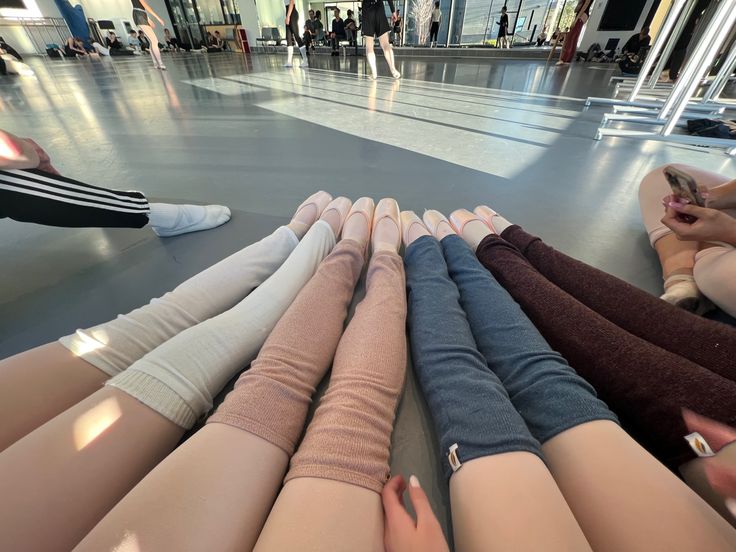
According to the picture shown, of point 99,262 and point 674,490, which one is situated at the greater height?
point 674,490

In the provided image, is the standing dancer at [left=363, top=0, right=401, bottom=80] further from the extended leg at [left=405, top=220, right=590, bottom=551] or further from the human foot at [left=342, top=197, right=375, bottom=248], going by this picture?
the extended leg at [left=405, top=220, right=590, bottom=551]

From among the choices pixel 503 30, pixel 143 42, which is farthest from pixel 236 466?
pixel 143 42

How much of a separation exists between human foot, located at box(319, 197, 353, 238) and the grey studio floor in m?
0.21

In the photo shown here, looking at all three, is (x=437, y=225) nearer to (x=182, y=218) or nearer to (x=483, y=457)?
(x=483, y=457)

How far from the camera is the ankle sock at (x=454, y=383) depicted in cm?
37

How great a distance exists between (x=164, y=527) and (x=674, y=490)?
20.2 inches

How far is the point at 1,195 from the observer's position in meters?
0.71

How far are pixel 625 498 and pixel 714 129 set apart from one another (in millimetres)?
2359

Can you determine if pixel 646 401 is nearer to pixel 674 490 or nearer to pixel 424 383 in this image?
pixel 674 490

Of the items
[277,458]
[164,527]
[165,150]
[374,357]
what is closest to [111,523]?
[164,527]

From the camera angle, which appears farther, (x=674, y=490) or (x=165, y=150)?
(x=165, y=150)

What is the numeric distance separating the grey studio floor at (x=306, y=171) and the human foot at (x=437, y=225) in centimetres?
18

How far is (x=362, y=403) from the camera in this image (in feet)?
1.43

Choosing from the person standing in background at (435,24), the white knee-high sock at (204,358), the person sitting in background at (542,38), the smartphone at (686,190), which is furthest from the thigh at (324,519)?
the person sitting in background at (542,38)
